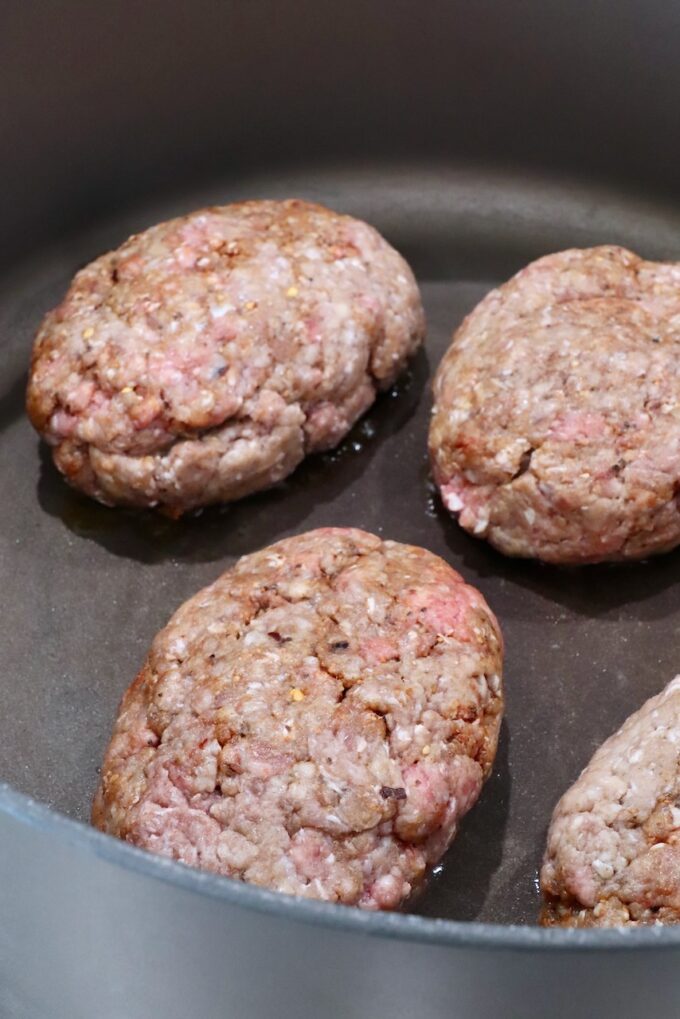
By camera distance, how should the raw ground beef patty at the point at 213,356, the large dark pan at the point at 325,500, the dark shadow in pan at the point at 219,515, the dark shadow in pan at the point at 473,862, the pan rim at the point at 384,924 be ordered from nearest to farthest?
the pan rim at the point at 384,924
the large dark pan at the point at 325,500
the dark shadow in pan at the point at 473,862
the raw ground beef patty at the point at 213,356
the dark shadow in pan at the point at 219,515

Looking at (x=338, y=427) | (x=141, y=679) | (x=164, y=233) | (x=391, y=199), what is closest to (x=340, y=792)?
(x=141, y=679)

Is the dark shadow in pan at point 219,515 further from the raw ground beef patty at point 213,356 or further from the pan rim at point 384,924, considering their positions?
the pan rim at point 384,924

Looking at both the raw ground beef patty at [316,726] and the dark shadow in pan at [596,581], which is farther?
the dark shadow in pan at [596,581]

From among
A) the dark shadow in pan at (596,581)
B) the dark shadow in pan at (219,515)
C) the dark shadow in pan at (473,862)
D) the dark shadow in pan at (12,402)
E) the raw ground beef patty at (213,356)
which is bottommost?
the dark shadow in pan at (473,862)

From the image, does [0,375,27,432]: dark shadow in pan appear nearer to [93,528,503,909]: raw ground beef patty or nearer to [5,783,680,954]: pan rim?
[93,528,503,909]: raw ground beef patty

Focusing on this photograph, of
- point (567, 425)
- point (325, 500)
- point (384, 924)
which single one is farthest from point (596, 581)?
point (384, 924)

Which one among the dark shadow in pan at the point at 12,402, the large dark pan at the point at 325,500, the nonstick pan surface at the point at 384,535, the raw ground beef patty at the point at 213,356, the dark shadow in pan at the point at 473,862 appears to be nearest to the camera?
the large dark pan at the point at 325,500

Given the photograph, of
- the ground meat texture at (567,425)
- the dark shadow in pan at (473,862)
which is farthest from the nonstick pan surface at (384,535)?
the ground meat texture at (567,425)
